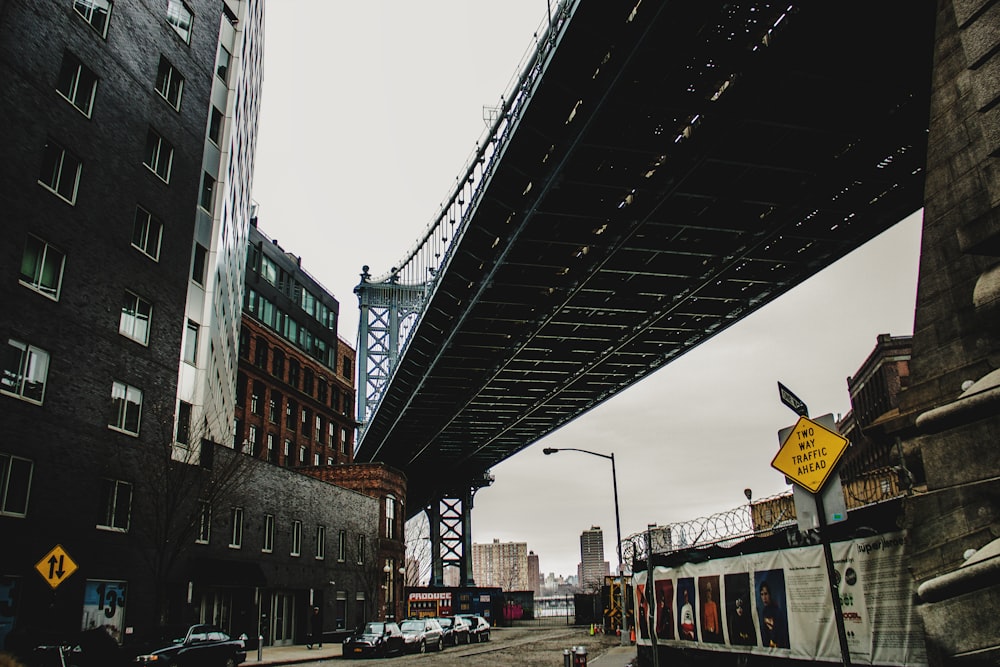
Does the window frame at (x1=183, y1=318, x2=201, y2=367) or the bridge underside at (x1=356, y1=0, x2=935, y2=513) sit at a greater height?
the bridge underside at (x1=356, y1=0, x2=935, y2=513)

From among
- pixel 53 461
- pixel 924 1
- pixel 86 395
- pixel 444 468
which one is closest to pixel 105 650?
pixel 53 461

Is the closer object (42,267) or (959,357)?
(959,357)

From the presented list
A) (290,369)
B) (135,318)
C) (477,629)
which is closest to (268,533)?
(135,318)

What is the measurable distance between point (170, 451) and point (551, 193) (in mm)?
15707

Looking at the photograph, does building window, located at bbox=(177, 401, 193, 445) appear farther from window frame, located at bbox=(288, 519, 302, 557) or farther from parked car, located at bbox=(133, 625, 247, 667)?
window frame, located at bbox=(288, 519, 302, 557)

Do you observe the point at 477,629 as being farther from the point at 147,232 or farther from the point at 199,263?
the point at 147,232

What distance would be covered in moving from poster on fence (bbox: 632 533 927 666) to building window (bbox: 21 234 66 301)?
18.1 meters

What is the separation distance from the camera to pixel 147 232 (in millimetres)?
26625

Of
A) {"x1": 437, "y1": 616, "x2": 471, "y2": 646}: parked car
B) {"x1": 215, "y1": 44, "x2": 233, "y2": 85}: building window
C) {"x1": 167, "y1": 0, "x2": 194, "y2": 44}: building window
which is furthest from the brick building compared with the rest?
{"x1": 167, "y1": 0, "x2": 194, "y2": 44}: building window

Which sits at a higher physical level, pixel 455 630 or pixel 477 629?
pixel 455 630

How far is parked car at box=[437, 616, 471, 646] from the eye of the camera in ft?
136

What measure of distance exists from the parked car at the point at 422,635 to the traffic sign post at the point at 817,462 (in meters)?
29.8

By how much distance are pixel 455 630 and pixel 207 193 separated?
1052 inches

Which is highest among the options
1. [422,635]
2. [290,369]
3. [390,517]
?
[290,369]
